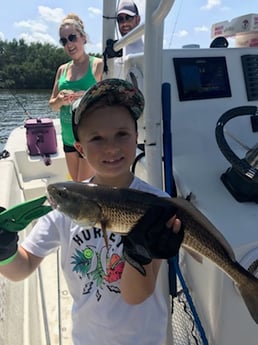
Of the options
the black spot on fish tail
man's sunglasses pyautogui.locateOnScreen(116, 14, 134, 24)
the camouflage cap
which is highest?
man's sunglasses pyautogui.locateOnScreen(116, 14, 134, 24)

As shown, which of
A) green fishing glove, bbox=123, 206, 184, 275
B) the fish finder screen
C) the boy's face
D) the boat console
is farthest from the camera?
the fish finder screen

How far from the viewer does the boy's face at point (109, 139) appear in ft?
3.86

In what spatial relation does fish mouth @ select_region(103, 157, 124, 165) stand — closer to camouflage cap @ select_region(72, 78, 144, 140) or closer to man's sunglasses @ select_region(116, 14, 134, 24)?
camouflage cap @ select_region(72, 78, 144, 140)

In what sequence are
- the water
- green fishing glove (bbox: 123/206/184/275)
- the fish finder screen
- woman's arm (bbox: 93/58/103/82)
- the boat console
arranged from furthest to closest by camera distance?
the water, woman's arm (bbox: 93/58/103/82), the fish finder screen, the boat console, green fishing glove (bbox: 123/206/184/275)

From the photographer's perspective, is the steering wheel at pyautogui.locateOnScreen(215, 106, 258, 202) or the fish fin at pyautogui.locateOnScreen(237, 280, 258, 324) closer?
the fish fin at pyautogui.locateOnScreen(237, 280, 258, 324)

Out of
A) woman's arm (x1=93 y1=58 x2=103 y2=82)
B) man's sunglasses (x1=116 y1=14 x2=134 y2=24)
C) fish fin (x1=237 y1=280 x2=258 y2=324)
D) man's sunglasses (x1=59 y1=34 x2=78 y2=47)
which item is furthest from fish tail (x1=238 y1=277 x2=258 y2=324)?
man's sunglasses (x1=59 y1=34 x2=78 y2=47)

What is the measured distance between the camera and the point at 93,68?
3061 mm

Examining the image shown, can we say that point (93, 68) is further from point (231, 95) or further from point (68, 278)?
point (68, 278)

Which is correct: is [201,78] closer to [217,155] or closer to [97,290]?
[217,155]

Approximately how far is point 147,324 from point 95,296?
8.1 inches

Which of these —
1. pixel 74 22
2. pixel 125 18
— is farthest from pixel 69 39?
pixel 125 18

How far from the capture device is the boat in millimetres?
1312

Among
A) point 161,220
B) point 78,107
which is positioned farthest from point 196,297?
point 78,107

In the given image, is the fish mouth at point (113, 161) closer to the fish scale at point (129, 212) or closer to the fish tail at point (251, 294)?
the fish scale at point (129, 212)
